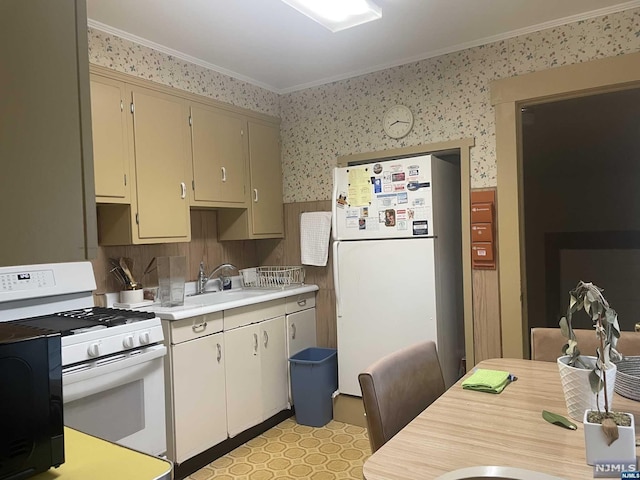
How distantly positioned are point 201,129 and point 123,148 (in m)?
0.62

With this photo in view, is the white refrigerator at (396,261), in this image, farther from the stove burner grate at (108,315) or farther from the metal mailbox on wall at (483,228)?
the stove burner grate at (108,315)

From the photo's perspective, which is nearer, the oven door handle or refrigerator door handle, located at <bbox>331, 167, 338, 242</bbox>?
the oven door handle

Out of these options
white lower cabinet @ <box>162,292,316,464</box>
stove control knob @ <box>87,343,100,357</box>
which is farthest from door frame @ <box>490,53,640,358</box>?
stove control knob @ <box>87,343,100,357</box>

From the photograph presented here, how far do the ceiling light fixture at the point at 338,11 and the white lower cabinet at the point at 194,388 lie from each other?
1697 millimetres

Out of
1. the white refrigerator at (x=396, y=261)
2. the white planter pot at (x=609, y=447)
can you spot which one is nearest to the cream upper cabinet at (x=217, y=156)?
the white refrigerator at (x=396, y=261)

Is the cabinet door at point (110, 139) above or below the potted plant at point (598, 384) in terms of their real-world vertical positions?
above

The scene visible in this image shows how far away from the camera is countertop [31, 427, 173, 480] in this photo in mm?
961

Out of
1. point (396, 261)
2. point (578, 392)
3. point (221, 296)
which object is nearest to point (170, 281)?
point (221, 296)

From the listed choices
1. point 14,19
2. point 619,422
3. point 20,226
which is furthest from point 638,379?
point 14,19

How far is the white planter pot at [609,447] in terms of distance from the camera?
1.01m

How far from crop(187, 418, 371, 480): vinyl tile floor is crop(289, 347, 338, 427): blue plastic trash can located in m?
0.07

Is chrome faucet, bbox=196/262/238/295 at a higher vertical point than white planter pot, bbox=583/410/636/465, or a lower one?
higher

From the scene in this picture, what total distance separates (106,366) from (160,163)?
4.17ft

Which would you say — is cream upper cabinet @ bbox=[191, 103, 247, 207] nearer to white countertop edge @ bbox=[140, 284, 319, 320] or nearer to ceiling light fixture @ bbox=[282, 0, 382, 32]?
white countertop edge @ bbox=[140, 284, 319, 320]
